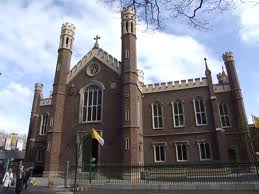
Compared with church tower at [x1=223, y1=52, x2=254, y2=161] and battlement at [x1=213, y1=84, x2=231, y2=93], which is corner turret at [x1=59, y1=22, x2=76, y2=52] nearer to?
battlement at [x1=213, y1=84, x2=231, y2=93]

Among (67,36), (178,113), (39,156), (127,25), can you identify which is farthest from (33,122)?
(178,113)

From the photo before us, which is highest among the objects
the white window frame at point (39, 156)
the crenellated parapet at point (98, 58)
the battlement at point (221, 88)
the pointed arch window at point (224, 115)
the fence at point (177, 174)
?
the crenellated parapet at point (98, 58)

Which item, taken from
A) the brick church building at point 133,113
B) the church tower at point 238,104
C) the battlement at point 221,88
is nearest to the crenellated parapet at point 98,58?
the brick church building at point 133,113

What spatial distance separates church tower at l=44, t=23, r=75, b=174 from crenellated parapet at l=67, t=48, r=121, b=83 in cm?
87

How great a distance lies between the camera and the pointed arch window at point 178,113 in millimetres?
27344

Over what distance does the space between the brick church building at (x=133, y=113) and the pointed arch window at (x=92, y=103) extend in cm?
10

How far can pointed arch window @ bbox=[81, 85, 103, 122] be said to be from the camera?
25.9m

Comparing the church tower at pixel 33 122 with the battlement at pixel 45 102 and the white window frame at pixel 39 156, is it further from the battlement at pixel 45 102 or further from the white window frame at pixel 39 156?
the battlement at pixel 45 102

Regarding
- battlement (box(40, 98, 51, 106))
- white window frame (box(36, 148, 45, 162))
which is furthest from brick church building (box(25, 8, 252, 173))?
battlement (box(40, 98, 51, 106))

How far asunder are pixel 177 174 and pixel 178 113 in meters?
13.3

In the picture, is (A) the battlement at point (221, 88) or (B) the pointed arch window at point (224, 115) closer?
(B) the pointed arch window at point (224, 115)

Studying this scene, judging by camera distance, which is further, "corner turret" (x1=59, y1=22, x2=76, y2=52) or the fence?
"corner turret" (x1=59, y1=22, x2=76, y2=52)

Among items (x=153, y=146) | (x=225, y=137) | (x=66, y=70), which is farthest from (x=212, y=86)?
(x=66, y=70)

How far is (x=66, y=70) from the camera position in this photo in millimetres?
28766
